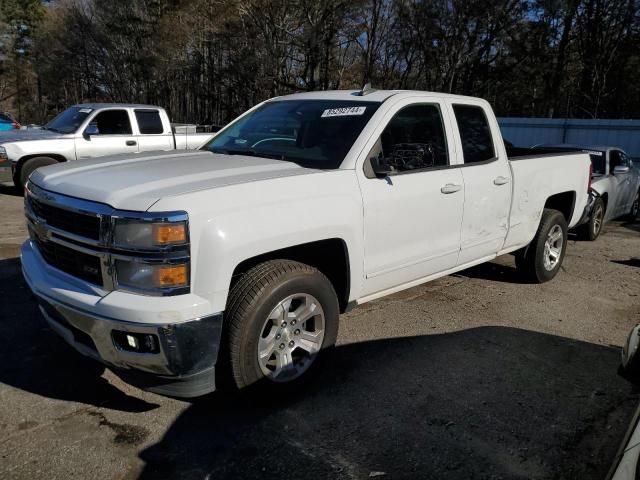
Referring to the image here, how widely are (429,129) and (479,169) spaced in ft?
1.96

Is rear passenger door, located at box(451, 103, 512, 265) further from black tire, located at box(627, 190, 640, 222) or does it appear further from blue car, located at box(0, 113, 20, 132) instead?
blue car, located at box(0, 113, 20, 132)

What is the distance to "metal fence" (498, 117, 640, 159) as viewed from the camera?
17.1 metres

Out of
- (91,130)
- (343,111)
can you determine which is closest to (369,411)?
(343,111)

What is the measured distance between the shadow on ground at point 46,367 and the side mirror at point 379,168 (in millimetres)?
2042

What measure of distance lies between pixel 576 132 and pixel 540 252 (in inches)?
601

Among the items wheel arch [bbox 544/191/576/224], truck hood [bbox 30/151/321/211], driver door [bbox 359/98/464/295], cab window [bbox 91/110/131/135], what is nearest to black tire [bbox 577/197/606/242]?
wheel arch [bbox 544/191/576/224]

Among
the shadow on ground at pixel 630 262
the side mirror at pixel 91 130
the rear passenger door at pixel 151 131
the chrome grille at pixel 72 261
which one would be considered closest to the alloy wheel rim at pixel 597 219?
the shadow on ground at pixel 630 262

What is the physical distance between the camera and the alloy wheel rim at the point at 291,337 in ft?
10.1

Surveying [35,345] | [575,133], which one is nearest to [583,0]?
[575,133]

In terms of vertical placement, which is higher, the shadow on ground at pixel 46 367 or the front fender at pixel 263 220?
the front fender at pixel 263 220

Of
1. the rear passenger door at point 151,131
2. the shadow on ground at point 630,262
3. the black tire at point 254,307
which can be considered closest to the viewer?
the black tire at point 254,307

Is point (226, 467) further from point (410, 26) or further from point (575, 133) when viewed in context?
point (410, 26)

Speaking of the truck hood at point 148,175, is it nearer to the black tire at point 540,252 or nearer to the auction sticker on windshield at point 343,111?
the auction sticker on windshield at point 343,111

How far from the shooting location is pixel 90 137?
34.3 feet
